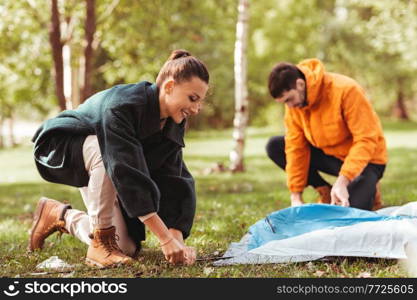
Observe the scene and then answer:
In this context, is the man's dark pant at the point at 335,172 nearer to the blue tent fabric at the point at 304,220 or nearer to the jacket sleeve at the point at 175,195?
the blue tent fabric at the point at 304,220

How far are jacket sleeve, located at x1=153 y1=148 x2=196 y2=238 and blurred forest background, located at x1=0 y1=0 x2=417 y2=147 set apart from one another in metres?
0.52

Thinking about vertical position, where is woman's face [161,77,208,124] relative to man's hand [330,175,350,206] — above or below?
above

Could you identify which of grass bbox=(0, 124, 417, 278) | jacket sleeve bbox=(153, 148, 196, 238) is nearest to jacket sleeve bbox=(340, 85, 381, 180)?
grass bbox=(0, 124, 417, 278)

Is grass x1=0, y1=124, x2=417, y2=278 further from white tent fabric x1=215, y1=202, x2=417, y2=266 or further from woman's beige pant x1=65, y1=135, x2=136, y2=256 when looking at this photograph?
woman's beige pant x1=65, y1=135, x2=136, y2=256

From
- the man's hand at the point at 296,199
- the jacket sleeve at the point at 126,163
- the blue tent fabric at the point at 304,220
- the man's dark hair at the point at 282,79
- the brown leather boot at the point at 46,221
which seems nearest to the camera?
the jacket sleeve at the point at 126,163

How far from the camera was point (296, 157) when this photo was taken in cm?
536

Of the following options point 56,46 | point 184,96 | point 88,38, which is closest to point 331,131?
point 184,96

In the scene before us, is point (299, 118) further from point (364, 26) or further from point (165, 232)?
point (364, 26)

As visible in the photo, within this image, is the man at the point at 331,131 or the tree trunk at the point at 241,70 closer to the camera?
the man at the point at 331,131

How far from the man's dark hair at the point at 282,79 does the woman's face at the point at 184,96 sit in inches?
56.4

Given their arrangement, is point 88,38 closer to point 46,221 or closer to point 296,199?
point 296,199

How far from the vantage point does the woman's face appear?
3.31 meters

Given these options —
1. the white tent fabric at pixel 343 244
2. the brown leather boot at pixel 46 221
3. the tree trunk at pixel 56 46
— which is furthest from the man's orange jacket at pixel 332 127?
the tree trunk at pixel 56 46

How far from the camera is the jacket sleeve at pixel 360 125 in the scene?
4.81 meters
